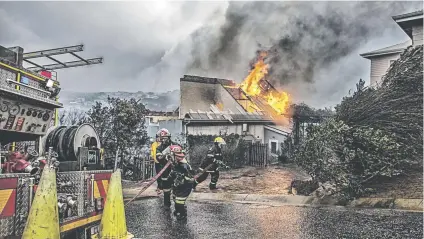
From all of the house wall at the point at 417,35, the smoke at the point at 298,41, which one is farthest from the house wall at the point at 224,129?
the house wall at the point at 417,35

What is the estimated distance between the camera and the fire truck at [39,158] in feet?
9.79

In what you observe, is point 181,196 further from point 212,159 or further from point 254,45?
point 254,45

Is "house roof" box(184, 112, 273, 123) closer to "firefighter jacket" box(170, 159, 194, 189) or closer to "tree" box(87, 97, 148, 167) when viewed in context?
"tree" box(87, 97, 148, 167)

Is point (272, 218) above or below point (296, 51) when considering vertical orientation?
below

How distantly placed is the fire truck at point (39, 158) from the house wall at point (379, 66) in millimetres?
15295

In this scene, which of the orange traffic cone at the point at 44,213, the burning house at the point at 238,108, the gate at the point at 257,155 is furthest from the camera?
the burning house at the point at 238,108

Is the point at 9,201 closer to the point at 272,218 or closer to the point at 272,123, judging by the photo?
the point at 272,218

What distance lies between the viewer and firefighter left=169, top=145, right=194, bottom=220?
6.30m

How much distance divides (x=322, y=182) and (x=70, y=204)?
6874mm

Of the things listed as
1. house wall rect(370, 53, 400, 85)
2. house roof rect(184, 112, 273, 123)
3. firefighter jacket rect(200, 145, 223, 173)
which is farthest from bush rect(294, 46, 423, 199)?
house roof rect(184, 112, 273, 123)

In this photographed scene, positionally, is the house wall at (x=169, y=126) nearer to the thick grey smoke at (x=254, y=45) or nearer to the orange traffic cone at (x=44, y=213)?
the thick grey smoke at (x=254, y=45)

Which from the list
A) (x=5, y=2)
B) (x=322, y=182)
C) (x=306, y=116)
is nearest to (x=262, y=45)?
(x=306, y=116)

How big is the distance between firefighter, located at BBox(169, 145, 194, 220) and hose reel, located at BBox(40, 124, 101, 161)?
2.10 m

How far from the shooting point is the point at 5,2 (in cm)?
1266
